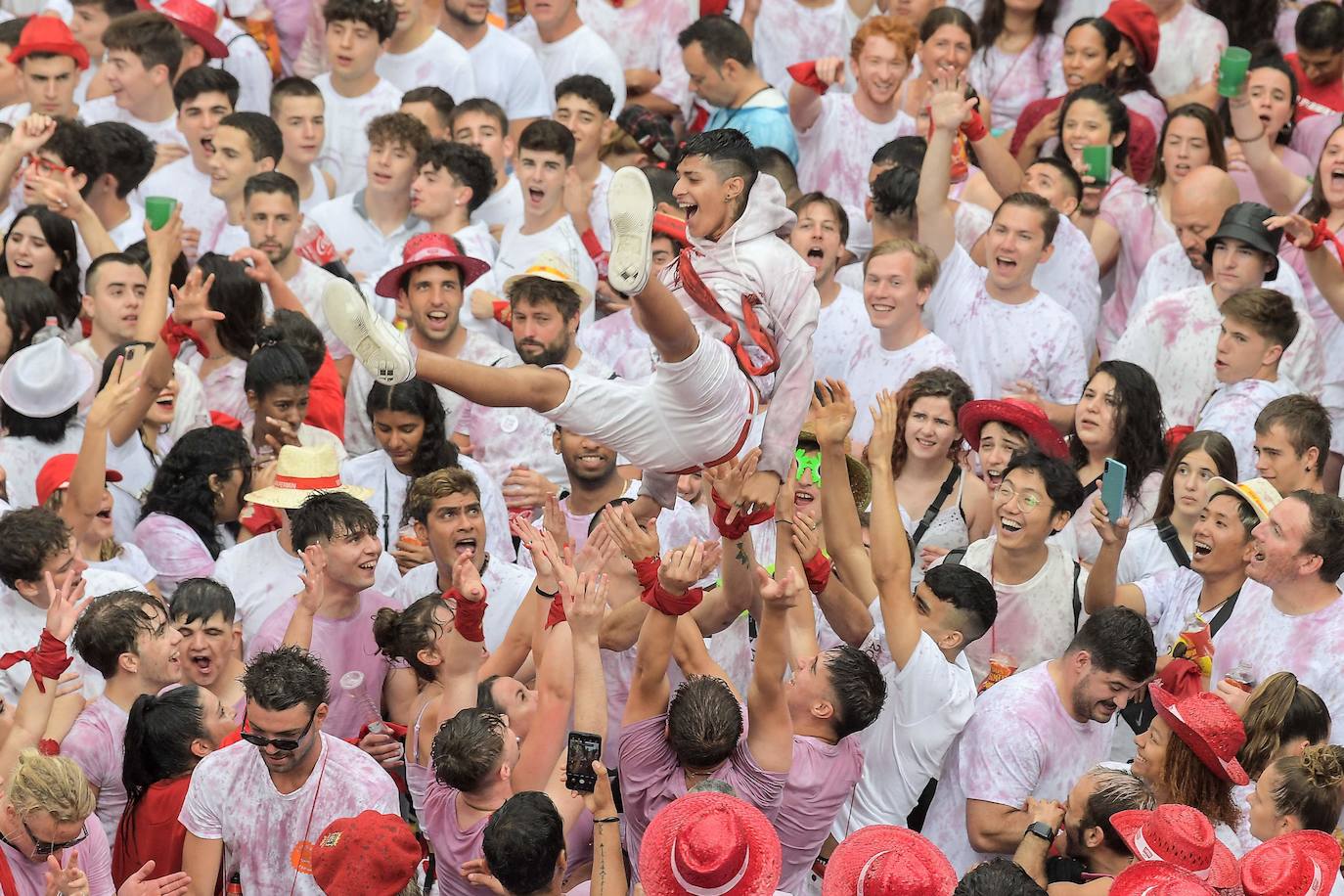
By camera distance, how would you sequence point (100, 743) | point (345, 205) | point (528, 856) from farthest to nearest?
point (345, 205) < point (100, 743) < point (528, 856)

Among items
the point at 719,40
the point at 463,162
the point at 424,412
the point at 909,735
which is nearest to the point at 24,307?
the point at 424,412

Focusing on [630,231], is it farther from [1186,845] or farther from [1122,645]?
[1186,845]

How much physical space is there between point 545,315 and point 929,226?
1945 millimetres

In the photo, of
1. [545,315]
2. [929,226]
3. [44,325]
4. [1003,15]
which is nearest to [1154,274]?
[929,226]

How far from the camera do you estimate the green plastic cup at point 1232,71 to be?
8.95m

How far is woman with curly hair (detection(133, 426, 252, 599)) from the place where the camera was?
7469 millimetres

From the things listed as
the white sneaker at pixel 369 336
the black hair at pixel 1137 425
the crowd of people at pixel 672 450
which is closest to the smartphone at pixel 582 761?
the crowd of people at pixel 672 450

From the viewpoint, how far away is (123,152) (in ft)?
30.7

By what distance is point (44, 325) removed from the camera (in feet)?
27.3

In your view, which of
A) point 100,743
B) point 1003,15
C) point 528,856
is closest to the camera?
point 528,856

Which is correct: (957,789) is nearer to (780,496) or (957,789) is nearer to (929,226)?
(780,496)

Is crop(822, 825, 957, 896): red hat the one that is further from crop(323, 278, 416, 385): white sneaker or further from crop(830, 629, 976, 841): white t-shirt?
crop(323, 278, 416, 385): white sneaker

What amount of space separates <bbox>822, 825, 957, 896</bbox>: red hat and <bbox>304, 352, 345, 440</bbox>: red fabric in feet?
13.2

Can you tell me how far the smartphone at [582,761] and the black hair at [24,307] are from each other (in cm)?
401
